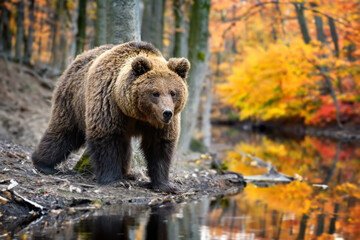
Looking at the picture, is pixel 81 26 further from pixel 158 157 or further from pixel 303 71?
pixel 303 71

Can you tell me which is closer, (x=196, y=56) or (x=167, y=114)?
(x=167, y=114)

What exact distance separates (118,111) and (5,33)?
1757cm

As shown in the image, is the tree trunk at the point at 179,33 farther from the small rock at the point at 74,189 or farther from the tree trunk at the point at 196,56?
the small rock at the point at 74,189

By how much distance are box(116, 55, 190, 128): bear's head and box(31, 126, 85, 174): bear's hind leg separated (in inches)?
61.7

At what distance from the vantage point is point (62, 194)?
6.29 meters

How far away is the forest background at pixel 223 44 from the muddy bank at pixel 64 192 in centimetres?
287

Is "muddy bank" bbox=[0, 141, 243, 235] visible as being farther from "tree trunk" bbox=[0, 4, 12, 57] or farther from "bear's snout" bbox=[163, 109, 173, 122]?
"tree trunk" bbox=[0, 4, 12, 57]

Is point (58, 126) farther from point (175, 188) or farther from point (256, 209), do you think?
point (256, 209)

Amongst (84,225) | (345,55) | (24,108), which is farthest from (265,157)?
(345,55)

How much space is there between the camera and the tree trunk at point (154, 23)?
49.4 feet

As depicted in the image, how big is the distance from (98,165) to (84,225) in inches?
61.3

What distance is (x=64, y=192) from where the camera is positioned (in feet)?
21.0

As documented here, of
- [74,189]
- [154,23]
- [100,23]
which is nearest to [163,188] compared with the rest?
[74,189]

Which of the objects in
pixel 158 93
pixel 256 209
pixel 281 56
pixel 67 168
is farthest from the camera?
pixel 281 56
